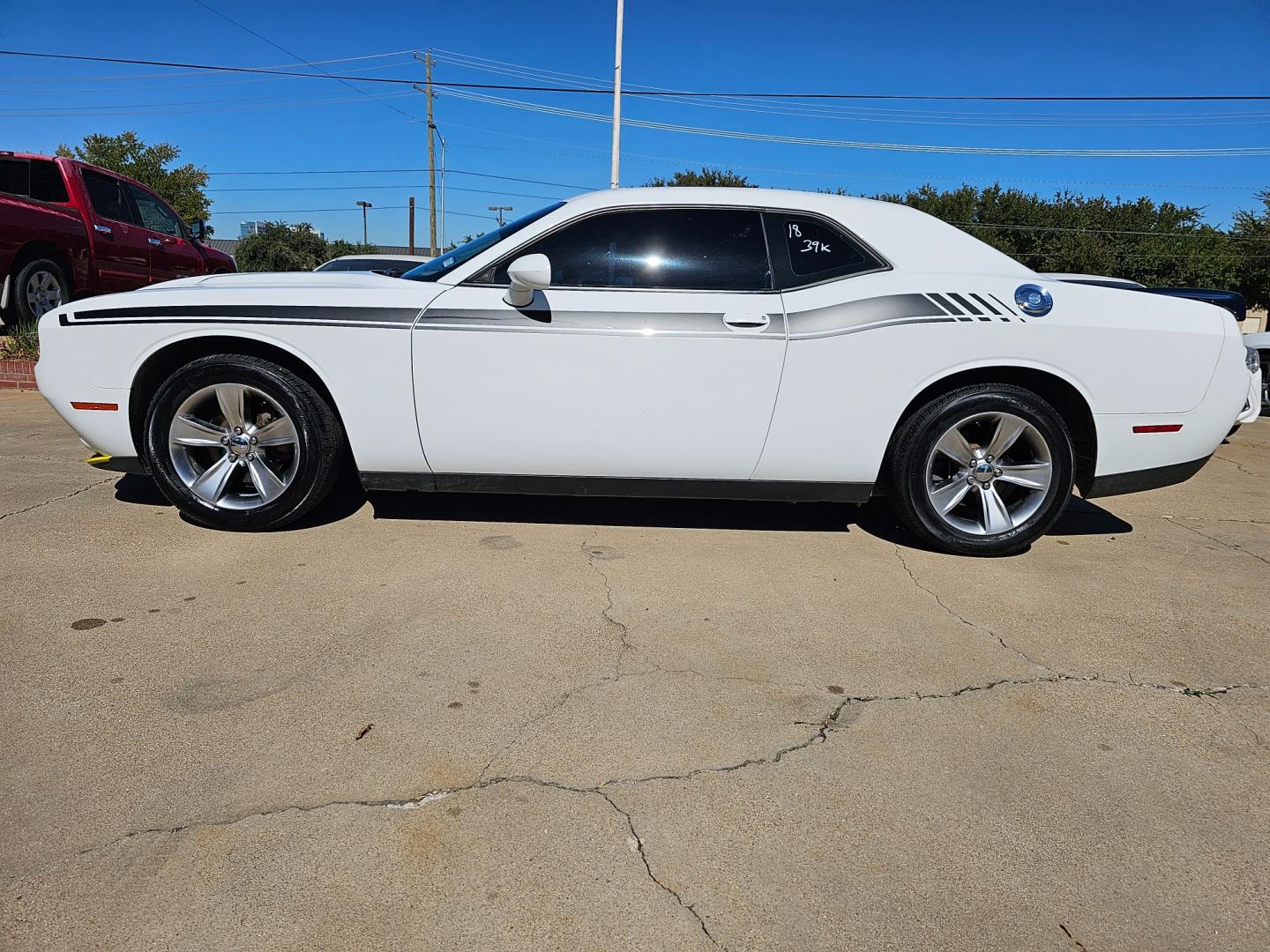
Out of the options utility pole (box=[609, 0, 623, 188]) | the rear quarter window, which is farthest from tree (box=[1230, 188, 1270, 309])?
the rear quarter window

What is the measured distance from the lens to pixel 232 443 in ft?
13.0

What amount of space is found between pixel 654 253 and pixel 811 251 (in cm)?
70

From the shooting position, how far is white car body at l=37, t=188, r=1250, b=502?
3.72 meters

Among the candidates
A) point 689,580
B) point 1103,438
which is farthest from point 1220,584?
point 689,580

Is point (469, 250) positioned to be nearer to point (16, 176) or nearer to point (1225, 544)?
point (1225, 544)

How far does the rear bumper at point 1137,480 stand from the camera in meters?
3.98

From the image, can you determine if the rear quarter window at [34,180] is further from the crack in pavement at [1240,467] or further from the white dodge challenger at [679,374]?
the crack in pavement at [1240,467]

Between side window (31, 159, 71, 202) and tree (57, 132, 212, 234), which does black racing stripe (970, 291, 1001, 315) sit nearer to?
side window (31, 159, 71, 202)

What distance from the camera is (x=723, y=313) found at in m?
3.72

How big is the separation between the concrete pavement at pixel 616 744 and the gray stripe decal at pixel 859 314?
104 centimetres

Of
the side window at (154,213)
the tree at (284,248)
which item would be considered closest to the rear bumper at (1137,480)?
the side window at (154,213)

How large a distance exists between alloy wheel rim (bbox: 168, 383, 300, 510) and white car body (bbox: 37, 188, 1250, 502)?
0.24 meters

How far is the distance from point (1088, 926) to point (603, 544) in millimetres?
2591

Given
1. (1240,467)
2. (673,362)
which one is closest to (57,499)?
(673,362)
